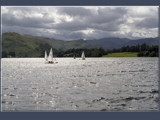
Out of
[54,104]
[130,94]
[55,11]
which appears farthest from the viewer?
[55,11]

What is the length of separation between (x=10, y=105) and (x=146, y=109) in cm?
2092

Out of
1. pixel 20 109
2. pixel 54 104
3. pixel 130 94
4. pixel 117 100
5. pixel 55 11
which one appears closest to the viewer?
pixel 20 109

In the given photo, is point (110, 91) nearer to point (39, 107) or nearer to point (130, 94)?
point (130, 94)

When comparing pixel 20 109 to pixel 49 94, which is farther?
pixel 49 94

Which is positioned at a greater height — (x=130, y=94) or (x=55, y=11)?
(x=55, y=11)

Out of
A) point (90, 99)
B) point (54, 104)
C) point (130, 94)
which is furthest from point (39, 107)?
point (130, 94)

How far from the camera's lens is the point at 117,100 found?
39531mm

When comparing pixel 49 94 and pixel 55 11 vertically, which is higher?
pixel 55 11

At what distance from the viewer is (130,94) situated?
4497cm

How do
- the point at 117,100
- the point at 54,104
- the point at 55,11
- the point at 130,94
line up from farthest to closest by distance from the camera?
1. the point at 55,11
2. the point at 130,94
3. the point at 117,100
4. the point at 54,104

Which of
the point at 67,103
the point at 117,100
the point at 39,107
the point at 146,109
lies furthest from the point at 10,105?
the point at 146,109

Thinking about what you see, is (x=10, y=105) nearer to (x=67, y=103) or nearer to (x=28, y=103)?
(x=28, y=103)

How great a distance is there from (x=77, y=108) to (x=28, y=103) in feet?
28.0

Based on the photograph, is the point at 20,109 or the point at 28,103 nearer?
the point at 20,109
